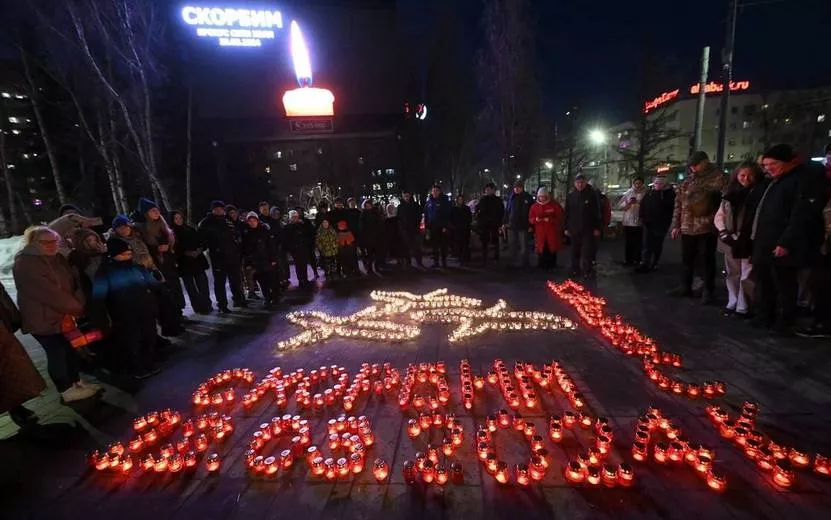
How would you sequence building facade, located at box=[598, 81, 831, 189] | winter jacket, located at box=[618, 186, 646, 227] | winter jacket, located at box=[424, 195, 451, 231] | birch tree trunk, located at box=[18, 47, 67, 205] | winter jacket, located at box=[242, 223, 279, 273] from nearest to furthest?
winter jacket, located at box=[242, 223, 279, 273], winter jacket, located at box=[618, 186, 646, 227], winter jacket, located at box=[424, 195, 451, 231], birch tree trunk, located at box=[18, 47, 67, 205], building facade, located at box=[598, 81, 831, 189]

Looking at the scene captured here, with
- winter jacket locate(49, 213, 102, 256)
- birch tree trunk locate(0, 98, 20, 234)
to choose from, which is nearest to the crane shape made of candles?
winter jacket locate(49, 213, 102, 256)

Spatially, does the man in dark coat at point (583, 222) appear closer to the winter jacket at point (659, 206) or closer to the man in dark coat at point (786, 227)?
the winter jacket at point (659, 206)

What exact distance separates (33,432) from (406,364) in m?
3.45

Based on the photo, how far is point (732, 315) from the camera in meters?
5.30

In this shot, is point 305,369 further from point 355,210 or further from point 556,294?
point 355,210

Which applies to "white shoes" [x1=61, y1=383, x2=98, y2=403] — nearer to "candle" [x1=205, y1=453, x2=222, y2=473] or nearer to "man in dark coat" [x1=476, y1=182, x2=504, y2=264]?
"candle" [x1=205, y1=453, x2=222, y2=473]

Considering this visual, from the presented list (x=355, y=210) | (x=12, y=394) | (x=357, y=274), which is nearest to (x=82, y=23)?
(x=355, y=210)

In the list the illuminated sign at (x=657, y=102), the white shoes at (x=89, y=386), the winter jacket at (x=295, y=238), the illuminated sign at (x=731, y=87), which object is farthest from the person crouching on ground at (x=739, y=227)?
the illuminated sign at (x=731, y=87)

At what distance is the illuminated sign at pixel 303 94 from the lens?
13344 millimetres

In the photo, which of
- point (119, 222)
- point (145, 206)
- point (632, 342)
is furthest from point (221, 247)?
point (632, 342)

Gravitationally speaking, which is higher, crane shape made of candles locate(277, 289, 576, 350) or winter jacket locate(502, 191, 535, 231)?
winter jacket locate(502, 191, 535, 231)

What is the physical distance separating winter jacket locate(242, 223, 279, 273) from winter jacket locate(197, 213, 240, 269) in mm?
241

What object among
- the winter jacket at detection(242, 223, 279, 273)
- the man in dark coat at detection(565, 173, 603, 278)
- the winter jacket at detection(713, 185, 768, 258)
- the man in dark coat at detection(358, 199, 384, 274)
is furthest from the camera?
the man in dark coat at detection(358, 199, 384, 274)

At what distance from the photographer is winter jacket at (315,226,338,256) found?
8.70 m
